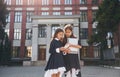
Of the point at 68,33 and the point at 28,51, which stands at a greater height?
the point at 68,33

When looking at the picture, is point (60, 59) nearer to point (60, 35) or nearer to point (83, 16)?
point (60, 35)

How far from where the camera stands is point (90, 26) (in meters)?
54.1

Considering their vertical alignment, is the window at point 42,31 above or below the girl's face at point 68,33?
below

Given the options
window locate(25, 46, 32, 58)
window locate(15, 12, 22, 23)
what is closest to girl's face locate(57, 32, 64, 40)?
window locate(25, 46, 32, 58)

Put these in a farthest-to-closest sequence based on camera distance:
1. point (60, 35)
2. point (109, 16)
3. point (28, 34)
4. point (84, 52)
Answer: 1. point (28, 34)
2. point (84, 52)
3. point (109, 16)
4. point (60, 35)

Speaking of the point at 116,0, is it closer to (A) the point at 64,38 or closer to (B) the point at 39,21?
(B) the point at 39,21

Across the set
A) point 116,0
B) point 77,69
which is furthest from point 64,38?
point 116,0

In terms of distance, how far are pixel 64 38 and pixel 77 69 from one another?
96cm

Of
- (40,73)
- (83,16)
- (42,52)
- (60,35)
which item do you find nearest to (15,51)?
(42,52)

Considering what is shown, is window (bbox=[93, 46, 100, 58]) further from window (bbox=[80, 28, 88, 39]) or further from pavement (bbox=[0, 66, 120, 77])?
pavement (bbox=[0, 66, 120, 77])

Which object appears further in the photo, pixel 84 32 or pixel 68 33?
pixel 84 32

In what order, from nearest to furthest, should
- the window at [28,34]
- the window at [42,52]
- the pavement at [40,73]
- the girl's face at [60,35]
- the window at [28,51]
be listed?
the girl's face at [60,35], the pavement at [40,73], the window at [42,52], the window at [28,51], the window at [28,34]

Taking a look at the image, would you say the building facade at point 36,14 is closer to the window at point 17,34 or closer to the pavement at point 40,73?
the window at point 17,34

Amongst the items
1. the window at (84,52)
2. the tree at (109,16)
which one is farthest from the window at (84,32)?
the tree at (109,16)
